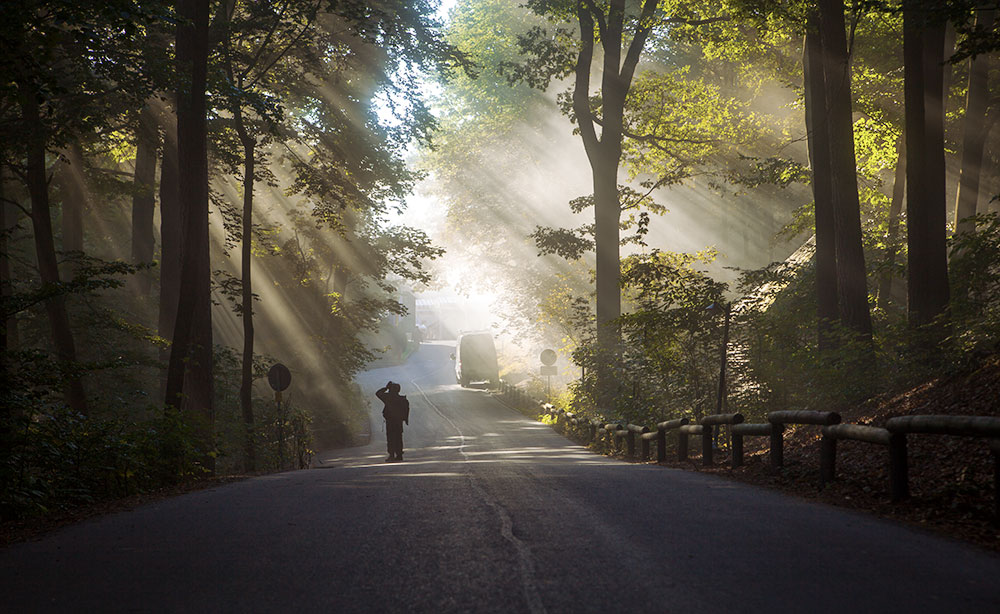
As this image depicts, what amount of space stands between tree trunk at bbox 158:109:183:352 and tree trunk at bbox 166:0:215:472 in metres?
3.98

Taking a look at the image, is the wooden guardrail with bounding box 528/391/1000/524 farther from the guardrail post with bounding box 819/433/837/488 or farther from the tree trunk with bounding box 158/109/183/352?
the tree trunk with bounding box 158/109/183/352

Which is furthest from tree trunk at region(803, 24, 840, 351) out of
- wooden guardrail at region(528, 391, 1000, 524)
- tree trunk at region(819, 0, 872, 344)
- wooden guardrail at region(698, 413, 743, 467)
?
wooden guardrail at region(698, 413, 743, 467)

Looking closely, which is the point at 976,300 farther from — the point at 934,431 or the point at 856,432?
the point at 934,431

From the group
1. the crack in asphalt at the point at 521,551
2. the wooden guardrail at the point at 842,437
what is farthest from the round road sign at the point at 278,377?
the wooden guardrail at the point at 842,437

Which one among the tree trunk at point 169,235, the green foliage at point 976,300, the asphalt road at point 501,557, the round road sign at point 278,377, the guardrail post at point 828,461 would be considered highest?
the tree trunk at point 169,235

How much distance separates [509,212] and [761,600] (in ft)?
161

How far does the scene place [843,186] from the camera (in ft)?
54.6

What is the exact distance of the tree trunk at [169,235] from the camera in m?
21.1

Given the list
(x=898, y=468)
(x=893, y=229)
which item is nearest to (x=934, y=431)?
(x=898, y=468)

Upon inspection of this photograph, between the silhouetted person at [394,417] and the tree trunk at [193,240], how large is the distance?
460cm

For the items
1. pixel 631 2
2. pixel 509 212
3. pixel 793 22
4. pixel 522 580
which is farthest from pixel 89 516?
pixel 509 212

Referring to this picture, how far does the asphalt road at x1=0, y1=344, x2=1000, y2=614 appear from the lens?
487cm

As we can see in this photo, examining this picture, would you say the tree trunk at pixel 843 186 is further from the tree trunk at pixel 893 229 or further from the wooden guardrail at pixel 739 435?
the tree trunk at pixel 893 229

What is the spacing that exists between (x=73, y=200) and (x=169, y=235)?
24.0 feet
